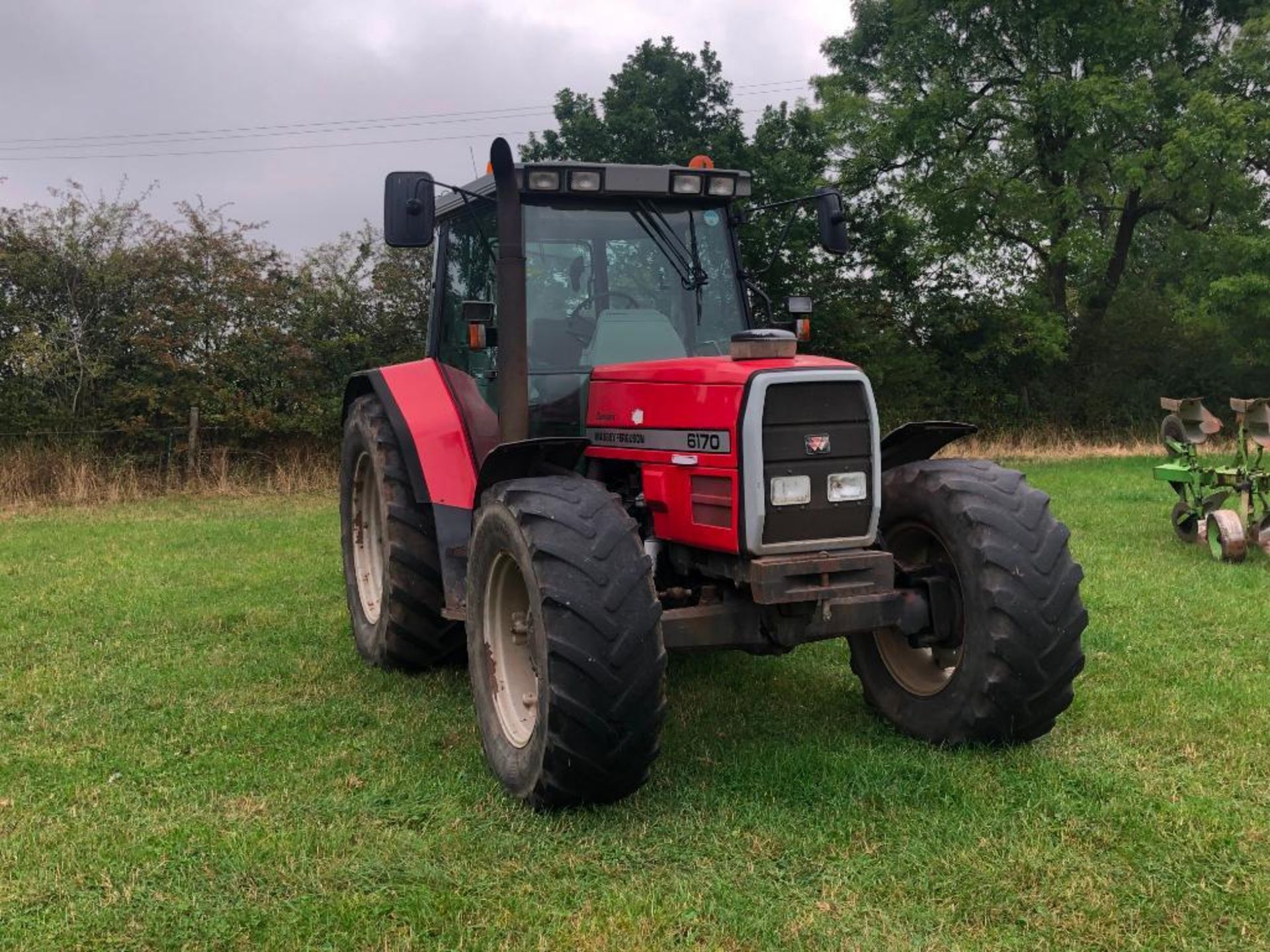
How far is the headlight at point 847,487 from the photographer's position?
3510 millimetres

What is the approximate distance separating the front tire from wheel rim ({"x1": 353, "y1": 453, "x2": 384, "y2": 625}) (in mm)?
2890

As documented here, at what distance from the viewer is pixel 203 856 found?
121 inches

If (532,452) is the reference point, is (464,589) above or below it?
below

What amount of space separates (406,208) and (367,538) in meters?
2.43

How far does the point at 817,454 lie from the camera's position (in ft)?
11.4

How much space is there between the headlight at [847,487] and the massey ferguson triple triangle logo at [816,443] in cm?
9

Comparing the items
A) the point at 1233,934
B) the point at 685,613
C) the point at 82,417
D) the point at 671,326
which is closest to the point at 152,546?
the point at 82,417

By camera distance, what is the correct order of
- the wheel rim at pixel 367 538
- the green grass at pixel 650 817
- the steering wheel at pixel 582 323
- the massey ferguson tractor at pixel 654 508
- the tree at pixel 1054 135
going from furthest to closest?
the tree at pixel 1054 135 → the wheel rim at pixel 367 538 → the steering wheel at pixel 582 323 → the massey ferguson tractor at pixel 654 508 → the green grass at pixel 650 817

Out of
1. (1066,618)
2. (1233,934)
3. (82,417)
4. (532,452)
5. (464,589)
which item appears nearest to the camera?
(1233,934)

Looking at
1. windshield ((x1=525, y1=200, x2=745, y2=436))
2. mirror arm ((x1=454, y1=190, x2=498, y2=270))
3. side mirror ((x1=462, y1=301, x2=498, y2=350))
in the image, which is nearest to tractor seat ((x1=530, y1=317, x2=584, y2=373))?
windshield ((x1=525, y1=200, x2=745, y2=436))

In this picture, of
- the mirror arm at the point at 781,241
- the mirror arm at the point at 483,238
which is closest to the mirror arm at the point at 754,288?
the mirror arm at the point at 781,241

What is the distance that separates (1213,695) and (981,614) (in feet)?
5.63

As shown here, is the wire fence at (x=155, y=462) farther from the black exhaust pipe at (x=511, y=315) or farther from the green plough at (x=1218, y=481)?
the black exhaust pipe at (x=511, y=315)

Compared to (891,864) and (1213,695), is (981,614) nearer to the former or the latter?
(891,864)
